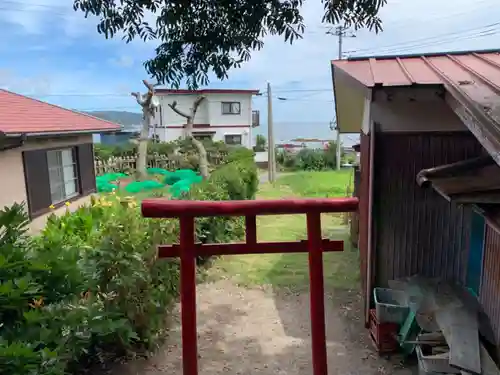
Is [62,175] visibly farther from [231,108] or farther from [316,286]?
[231,108]

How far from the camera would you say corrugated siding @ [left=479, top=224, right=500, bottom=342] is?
3.87 meters

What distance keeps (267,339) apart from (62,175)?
26.3ft

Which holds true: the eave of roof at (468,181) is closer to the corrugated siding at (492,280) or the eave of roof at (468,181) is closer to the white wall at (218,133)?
the corrugated siding at (492,280)

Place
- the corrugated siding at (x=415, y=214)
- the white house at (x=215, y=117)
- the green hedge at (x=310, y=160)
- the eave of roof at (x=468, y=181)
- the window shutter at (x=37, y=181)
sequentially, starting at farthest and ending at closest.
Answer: the white house at (x=215, y=117) → the green hedge at (x=310, y=160) → the window shutter at (x=37, y=181) → the corrugated siding at (x=415, y=214) → the eave of roof at (x=468, y=181)

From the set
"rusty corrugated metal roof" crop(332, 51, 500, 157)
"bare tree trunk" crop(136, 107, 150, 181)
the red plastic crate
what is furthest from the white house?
the red plastic crate

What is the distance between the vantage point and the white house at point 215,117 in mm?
28953

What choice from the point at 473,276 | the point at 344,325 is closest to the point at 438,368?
the point at 473,276

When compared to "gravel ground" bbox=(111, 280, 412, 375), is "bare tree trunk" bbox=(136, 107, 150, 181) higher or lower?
higher

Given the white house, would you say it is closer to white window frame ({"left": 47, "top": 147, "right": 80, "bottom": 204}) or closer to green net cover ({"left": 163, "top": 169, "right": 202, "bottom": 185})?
green net cover ({"left": 163, "top": 169, "right": 202, "bottom": 185})

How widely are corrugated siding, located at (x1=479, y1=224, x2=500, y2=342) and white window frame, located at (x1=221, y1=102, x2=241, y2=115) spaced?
2606cm

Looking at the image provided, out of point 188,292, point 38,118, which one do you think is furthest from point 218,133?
point 188,292

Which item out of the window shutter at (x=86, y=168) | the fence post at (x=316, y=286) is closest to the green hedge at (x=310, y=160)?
the window shutter at (x=86, y=168)

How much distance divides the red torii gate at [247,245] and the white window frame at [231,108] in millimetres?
27129

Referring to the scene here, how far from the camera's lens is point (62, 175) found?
35.7ft
